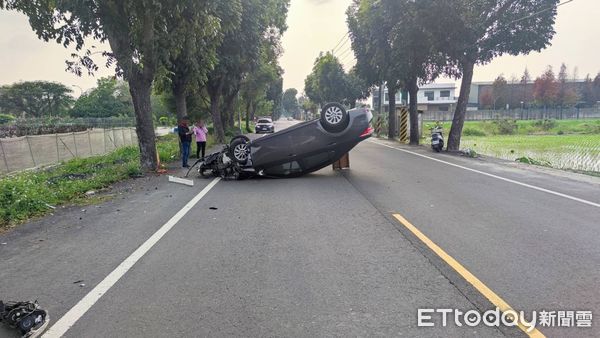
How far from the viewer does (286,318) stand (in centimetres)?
399

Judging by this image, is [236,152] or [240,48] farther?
[240,48]

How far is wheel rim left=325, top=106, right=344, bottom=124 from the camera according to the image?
40.6 ft

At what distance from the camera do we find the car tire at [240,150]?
12758 mm

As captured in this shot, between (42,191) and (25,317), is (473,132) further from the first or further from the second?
(25,317)

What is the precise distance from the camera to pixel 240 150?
1287 cm

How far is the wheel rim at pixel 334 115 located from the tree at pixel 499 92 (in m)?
77.7

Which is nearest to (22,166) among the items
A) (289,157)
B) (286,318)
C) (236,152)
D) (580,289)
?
(236,152)

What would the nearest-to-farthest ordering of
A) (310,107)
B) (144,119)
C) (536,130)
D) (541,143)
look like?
(144,119) → (541,143) → (536,130) → (310,107)

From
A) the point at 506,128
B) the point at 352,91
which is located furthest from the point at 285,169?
the point at 352,91

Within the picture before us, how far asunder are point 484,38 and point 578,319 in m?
18.6

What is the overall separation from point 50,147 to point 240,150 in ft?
36.2

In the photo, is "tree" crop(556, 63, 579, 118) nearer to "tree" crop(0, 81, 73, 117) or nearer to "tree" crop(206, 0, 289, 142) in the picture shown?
"tree" crop(206, 0, 289, 142)

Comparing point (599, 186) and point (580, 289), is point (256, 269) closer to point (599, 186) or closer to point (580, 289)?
point (580, 289)

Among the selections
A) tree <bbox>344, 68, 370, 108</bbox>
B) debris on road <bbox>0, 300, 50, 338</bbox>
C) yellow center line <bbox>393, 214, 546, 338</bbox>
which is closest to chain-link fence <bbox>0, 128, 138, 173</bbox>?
debris on road <bbox>0, 300, 50, 338</bbox>
